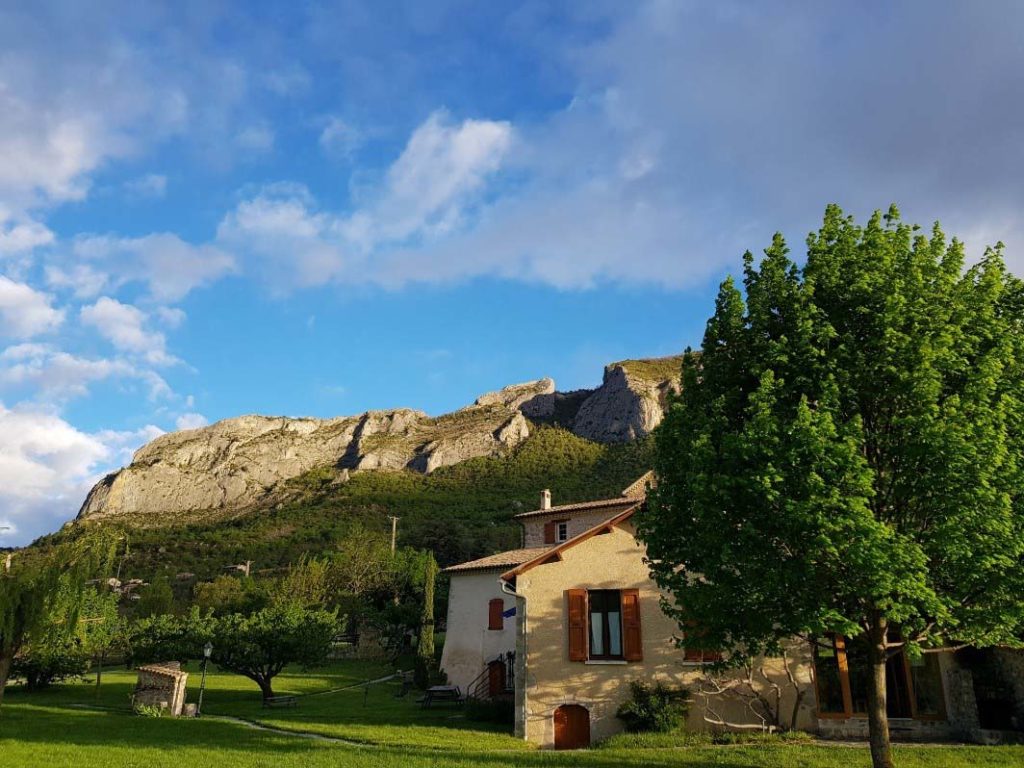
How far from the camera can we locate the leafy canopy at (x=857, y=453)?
1084 cm

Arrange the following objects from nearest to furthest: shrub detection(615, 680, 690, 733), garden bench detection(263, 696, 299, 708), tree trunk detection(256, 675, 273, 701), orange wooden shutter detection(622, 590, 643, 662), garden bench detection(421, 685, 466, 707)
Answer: shrub detection(615, 680, 690, 733) → orange wooden shutter detection(622, 590, 643, 662) → garden bench detection(421, 685, 466, 707) → garden bench detection(263, 696, 299, 708) → tree trunk detection(256, 675, 273, 701)

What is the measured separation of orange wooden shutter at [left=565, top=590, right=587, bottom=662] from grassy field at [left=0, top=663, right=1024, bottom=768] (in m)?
2.78

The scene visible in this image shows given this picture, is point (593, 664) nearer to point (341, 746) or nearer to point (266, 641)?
point (341, 746)

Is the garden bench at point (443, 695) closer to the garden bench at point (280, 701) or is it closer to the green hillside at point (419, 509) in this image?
the garden bench at point (280, 701)

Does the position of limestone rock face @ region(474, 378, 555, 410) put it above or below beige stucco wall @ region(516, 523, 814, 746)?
above

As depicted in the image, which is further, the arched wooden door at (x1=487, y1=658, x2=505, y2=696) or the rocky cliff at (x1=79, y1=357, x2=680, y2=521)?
the rocky cliff at (x1=79, y1=357, x2=680, y2=521)

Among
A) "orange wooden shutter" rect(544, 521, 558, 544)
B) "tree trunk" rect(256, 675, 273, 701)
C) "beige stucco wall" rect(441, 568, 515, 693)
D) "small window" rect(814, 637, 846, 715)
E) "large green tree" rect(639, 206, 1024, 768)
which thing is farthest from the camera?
"orange wooden shutter" rect(544, 521, 558, 544)

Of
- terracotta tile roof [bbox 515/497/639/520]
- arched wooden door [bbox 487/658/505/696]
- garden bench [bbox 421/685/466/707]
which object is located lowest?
garden bench [bbox 421/685/466/707]

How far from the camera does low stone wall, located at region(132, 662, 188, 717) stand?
26.3 metres

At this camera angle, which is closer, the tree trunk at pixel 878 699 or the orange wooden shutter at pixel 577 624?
the tree trunk at pixel 878 699

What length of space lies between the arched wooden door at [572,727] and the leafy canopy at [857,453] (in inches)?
300

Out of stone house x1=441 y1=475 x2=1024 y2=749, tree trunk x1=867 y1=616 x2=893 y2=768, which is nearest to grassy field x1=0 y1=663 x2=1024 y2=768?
stone house x1=441 y1=475 x2=1024 y2=749

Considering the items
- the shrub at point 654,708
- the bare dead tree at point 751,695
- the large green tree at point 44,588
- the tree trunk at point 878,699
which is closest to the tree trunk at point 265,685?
the large green tree at point 44,588

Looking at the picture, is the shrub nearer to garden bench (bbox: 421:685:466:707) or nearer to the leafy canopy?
the leafy canopy
